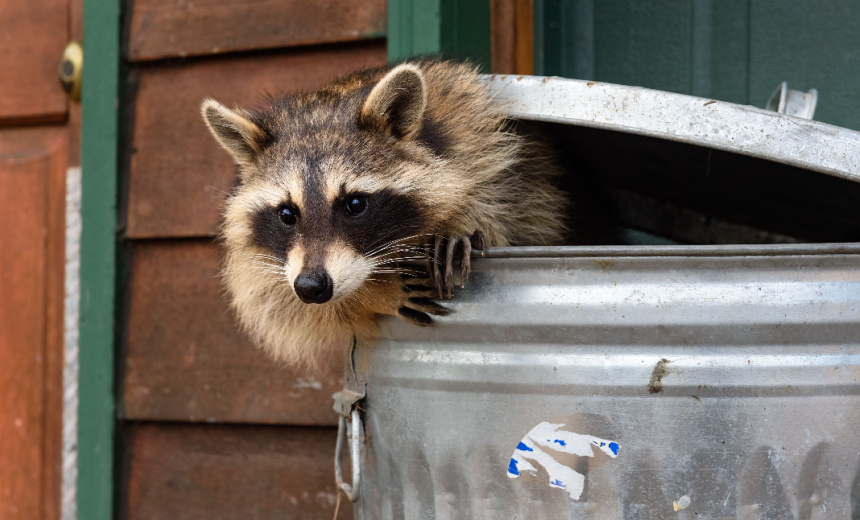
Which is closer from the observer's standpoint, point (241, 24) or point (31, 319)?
point (241, 24)

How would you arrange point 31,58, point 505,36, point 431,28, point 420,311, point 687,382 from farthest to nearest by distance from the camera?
point 31,58 → point 505,36 → point 431,28 → point 420,311 → point 687,382

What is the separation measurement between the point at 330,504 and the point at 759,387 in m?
1.48

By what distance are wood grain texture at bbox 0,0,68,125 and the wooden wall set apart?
0.32 meters

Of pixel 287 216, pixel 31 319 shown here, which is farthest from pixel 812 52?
pixel 31 319

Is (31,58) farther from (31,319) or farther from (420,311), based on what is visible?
(420,311)

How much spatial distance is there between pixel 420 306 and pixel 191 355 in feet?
4.31

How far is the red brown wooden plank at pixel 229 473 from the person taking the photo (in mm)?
2271

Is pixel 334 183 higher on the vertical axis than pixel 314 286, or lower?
higher

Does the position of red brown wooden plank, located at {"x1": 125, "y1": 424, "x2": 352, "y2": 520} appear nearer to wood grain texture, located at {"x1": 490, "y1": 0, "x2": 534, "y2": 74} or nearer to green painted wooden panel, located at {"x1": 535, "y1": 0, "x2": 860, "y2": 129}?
wood grain texture, located at {"x1": 490, "y1": 0, "x2": 534, "y2": 74}

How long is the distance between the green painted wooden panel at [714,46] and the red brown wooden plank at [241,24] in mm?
591

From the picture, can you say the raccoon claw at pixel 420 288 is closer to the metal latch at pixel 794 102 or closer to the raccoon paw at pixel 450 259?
the raccoon paw at pixel 450 259

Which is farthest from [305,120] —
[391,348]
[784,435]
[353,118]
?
[784,435]

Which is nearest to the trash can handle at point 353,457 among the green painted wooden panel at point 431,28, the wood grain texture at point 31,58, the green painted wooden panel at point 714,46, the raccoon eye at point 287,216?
the raccoon eye at point 287,216

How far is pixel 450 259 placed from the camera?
4.19 feet
